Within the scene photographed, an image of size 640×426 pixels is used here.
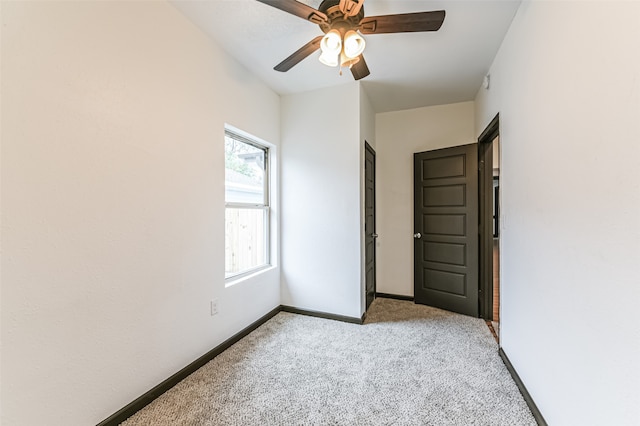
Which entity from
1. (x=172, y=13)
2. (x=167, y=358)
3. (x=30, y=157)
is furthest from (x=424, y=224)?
(x=30, y=157)

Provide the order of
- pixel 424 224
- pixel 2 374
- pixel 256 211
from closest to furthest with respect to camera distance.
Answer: pixel 2 374 → pixel 256 211 → pixel 424 224

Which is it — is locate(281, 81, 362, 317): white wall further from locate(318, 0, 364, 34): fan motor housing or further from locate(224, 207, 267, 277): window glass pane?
locate(318, 0, 364, 34): fan motor housing

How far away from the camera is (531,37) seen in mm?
1661

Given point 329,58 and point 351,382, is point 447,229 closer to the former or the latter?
point 351,382

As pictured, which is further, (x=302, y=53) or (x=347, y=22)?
(x=302, y=53)

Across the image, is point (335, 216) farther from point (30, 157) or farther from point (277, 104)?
point (30, 157)

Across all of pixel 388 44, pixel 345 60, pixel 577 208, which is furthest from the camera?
pixel 388 44

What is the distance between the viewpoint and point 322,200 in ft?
9.92

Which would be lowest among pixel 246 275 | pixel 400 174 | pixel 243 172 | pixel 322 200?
pixel 246 275

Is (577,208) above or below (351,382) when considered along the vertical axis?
above

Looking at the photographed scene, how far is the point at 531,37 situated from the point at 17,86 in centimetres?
269

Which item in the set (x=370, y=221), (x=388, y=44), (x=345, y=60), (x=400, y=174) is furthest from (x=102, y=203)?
(x=400, y=174)

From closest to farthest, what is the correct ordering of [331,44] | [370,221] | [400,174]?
[331,44]
[370,221]
[400,174]

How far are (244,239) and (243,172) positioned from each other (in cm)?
70
